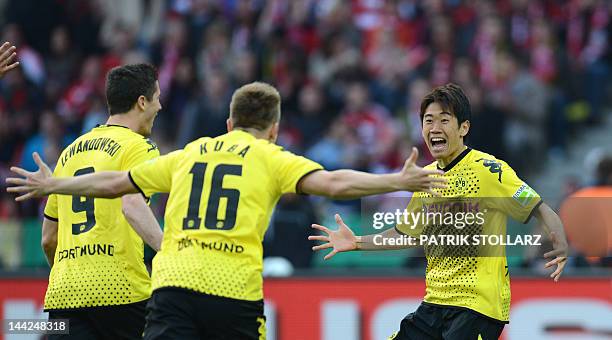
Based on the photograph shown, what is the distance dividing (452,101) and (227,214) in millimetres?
2275

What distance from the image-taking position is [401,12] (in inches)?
677

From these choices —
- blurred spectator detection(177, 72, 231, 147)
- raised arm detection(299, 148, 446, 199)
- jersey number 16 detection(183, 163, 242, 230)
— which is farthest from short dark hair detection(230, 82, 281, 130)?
blurred spectator detection(177, 72, 231, 147)

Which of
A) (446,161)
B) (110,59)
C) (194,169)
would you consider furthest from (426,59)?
(194,169)

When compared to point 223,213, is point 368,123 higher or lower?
higher

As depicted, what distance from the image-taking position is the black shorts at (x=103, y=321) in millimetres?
7734

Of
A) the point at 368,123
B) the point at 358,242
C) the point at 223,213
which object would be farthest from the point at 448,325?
the point at 368,123

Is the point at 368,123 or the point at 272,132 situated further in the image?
the point at 368,123

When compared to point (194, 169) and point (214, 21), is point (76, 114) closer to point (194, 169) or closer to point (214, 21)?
point (214, 21)

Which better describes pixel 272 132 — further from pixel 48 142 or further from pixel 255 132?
pixel 48 142

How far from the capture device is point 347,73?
1636cm

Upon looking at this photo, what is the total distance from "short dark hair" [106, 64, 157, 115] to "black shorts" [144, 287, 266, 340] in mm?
1887

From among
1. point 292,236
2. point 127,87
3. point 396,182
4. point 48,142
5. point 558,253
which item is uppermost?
point 48,142

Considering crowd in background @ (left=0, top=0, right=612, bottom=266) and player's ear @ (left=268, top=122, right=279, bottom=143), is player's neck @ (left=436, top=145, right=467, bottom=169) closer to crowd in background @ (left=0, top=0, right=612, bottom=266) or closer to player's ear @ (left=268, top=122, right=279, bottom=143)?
player's ear @ (left=268, top=122, right=279, bottom=143)

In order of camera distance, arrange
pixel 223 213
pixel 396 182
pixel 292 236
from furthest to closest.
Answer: pixel 292 236 → pixel 223 213 → pixel 396 182
